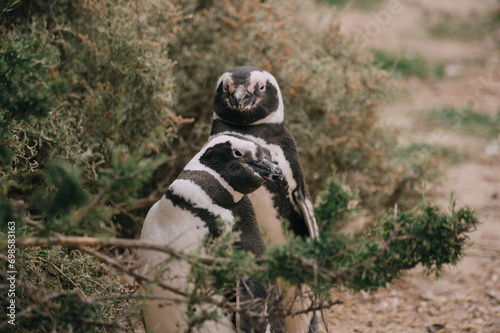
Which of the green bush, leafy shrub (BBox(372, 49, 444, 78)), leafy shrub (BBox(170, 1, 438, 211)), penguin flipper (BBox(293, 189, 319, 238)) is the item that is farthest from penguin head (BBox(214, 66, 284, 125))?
leafy shrub (BBox(372, 49, 444, 78))

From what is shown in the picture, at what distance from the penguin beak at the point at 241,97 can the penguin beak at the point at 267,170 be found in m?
0.54

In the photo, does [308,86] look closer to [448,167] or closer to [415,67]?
[448,167]

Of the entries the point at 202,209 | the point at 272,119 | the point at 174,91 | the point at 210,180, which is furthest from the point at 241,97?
the point at 174,91

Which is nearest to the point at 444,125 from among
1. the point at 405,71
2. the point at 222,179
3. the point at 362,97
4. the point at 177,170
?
the point at 405,71

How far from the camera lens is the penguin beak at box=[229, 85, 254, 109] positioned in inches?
104

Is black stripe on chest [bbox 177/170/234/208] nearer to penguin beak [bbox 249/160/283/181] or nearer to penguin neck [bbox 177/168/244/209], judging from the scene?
penguin neck [bbox 177/168/244/209]

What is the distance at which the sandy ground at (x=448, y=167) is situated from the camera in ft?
11.1

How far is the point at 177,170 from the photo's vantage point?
149 inches

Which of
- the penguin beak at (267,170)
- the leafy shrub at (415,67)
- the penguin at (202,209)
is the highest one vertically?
the penguin beak at (267,170)

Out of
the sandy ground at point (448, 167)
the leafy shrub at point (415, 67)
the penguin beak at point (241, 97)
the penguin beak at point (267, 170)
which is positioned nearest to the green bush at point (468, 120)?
the sandy ground at point (448, 167)

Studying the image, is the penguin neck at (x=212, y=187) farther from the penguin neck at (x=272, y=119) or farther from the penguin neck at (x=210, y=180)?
the penguin neck at (x=272, y=119)

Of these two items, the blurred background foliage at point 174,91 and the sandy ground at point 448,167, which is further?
the sandy ground at point 448,167

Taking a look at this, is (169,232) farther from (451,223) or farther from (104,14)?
(104,14)

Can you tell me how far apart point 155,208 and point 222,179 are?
322 millimetres
